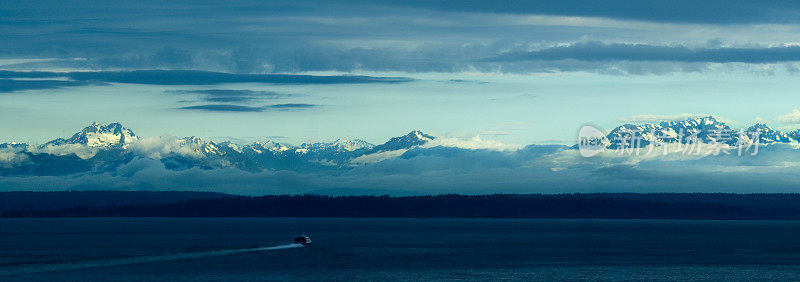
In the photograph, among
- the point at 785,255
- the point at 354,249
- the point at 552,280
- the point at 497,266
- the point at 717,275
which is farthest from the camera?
the point at 354,249

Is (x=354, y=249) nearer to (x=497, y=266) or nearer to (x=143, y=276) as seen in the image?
(x=497, y=266)

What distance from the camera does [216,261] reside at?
153 m

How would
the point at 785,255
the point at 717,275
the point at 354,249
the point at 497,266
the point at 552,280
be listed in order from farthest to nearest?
1. the point at 354,249
2. the point at 785,255
3. the point at 497,266
4. the point at 717,275
5. the point at 552,280

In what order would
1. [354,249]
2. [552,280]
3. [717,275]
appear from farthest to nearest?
1. [354,249]
2. [717,275]
3. [552,280]

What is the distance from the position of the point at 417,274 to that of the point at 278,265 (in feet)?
83.5

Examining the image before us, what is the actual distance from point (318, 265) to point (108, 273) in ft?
99.5

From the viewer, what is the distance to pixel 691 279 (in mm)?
125875

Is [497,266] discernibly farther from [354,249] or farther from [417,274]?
[354,249]

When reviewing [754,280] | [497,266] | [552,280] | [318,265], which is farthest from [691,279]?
[318,265]

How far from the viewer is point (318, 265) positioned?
146 meters

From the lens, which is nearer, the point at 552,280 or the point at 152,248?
the point at 552,280

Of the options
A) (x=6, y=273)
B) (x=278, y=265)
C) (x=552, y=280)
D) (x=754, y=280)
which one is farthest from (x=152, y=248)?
(x=754, y=280)

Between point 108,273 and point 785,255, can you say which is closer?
point 108,273

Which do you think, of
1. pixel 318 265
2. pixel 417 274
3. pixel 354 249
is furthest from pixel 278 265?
pixel 354 249
